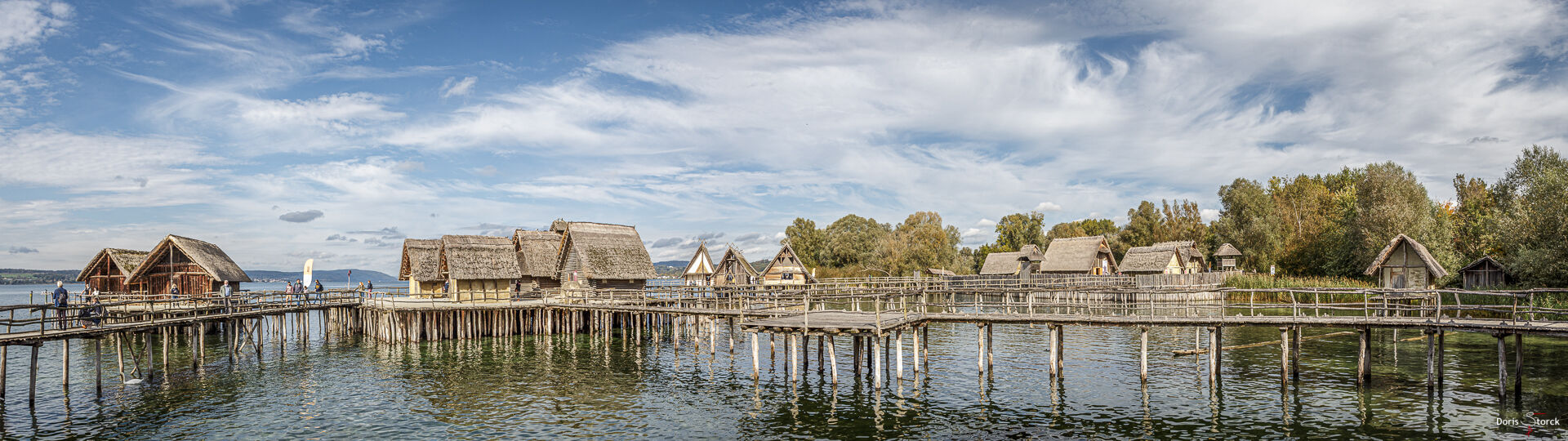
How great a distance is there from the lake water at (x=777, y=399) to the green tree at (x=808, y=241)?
81680 millimetres

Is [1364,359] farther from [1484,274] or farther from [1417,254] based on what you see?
[1484,274]

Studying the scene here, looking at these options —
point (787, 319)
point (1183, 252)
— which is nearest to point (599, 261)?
point (787, 319)

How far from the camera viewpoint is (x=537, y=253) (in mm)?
50938

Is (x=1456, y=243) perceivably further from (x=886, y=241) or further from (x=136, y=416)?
(x=136, y=416)

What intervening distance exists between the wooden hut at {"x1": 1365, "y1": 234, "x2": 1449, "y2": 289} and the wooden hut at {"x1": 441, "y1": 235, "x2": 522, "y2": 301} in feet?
172

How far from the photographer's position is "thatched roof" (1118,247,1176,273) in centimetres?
7106

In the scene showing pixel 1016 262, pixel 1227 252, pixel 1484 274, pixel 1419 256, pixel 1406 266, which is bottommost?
pixel 1016 262

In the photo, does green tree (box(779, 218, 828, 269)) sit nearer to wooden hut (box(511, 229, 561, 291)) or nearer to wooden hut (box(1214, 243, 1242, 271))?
wooden hut (box(1214, 243, 1242, 271))

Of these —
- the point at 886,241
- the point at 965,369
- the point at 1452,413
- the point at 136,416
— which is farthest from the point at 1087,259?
the point at 136,416

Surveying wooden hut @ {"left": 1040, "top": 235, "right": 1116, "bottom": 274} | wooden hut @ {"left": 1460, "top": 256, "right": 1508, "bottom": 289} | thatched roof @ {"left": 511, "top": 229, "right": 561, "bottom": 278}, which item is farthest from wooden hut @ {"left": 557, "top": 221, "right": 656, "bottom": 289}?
wooden hut @ {"left": 1460, "top": 256, "right": 1508, "bottom": 289}

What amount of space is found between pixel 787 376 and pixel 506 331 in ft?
68.6

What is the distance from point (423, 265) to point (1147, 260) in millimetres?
59859

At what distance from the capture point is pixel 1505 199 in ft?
194

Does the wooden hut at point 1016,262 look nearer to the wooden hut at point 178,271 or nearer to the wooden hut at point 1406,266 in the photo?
the wooden hut at point 1406,266
